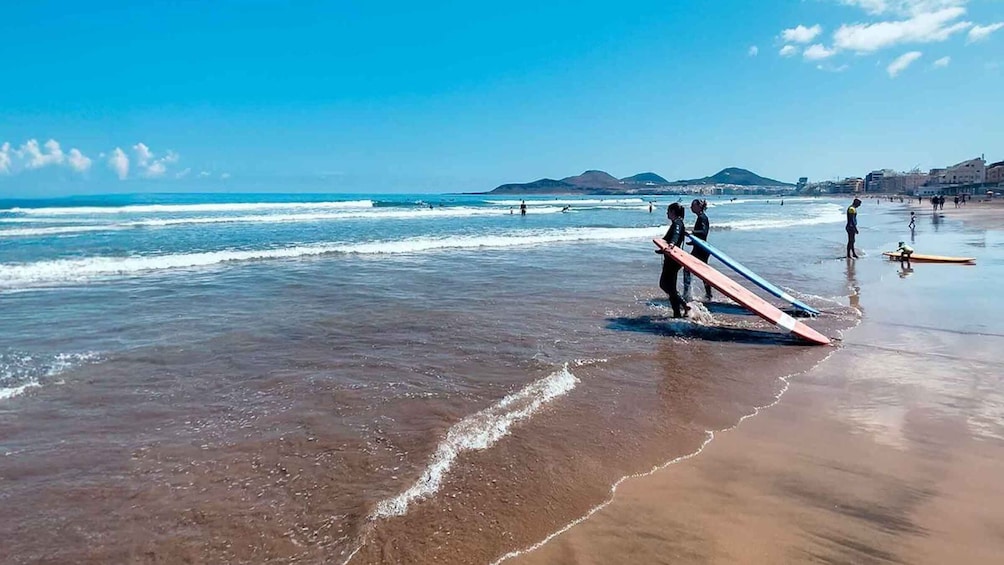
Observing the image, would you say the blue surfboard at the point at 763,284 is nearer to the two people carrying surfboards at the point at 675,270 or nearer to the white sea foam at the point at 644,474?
the two people carrying surfboards at the point at 675,270

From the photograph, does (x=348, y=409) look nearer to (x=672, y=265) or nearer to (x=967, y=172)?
(x=672, y=265)

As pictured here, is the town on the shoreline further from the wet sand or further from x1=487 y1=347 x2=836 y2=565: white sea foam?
x1=487 y1=347 x2=836 y2=565: white sea foam

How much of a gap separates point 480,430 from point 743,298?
17.3ft

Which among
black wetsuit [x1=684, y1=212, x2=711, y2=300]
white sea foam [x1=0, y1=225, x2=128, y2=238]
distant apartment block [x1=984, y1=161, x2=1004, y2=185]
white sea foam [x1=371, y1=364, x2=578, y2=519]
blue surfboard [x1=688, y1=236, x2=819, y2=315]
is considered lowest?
white sea foam [x1=371, y1=364, x2=578, y2=519]

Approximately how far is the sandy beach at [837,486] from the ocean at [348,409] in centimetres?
24

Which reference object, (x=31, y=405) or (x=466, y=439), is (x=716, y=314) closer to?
(x=466, y=439)

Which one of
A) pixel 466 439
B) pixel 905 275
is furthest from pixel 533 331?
pixel 905 275

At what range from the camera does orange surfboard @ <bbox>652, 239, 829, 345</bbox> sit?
732 centimetres

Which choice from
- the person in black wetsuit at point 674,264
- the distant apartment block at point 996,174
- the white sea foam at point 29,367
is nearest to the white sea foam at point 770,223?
the person in black wetsuit at point 674,264

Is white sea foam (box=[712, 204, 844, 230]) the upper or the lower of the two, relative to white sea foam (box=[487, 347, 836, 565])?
upper

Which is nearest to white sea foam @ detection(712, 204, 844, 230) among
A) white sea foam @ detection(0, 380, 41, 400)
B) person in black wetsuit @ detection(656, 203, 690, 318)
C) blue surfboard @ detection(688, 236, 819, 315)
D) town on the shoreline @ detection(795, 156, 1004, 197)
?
blue surfboard @ detection(688, 236, 819, 315)

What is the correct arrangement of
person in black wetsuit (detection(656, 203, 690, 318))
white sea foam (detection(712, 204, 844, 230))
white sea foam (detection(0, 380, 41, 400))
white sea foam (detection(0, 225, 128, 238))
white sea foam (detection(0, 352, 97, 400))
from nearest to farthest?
white sea foam (detection(0, 380, 41, 400)), white sea foam (detection(0, 352, 97, 400)), person in black wetsuit (detection(656, 203, 690, 318)), white sea foam (detection(0, 225, 128, 238)), white sea foam (detection(712, 204, 844, 230))

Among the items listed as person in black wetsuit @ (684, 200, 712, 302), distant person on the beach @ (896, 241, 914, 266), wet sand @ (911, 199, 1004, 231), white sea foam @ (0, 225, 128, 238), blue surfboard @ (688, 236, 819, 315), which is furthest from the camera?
wet sand @ (911, 199, 1004, 231)

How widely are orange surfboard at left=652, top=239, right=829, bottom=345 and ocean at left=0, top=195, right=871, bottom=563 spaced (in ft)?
0.71
